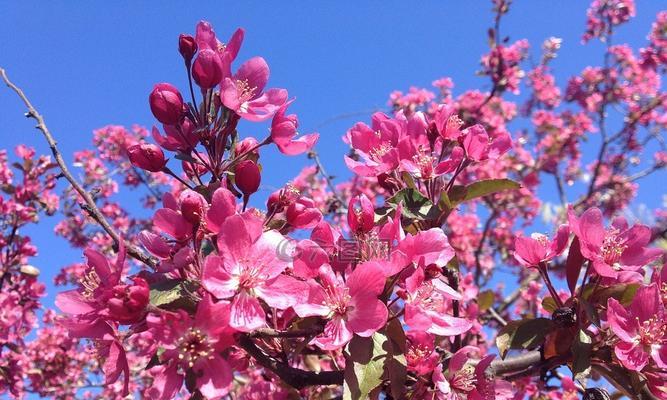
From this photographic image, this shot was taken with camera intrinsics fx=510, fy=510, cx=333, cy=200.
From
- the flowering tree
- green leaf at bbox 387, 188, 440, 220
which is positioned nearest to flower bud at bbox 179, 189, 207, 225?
the flowering tree

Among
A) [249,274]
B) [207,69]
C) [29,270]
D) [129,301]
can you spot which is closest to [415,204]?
[249,274]

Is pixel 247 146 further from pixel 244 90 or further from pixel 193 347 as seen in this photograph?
pixel 193 347

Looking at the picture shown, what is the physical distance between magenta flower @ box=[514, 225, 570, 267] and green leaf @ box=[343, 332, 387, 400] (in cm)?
54

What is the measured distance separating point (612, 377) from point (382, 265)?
0.71 meters

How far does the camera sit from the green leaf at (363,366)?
1.07m

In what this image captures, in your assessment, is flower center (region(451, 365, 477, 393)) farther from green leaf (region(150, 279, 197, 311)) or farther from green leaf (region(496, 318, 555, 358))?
green leaf (region(150, 279, 197, 311))

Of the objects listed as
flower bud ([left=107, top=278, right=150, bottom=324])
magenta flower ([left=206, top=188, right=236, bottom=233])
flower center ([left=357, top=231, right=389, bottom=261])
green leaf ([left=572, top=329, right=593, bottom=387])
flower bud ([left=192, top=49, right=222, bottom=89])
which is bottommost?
green leaf ([left=572, top=329, right=593, bottom=387])

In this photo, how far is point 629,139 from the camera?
7.78 metres

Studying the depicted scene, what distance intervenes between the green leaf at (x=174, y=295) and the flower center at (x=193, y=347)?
0.08 meters

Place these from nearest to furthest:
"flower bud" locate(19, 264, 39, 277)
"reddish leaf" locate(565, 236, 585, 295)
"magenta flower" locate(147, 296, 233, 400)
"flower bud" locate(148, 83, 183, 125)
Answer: "magenta flower" locate(147, 296, 233, 400) < "flower bud" locate(148, 83, 183, 125) < "reddish leaf" locate(565, 236, 585, 295) < "flower bud" locate(19, 264, 39, 277)

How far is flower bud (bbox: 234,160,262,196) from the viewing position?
1.34m

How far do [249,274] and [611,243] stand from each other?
0.99 metres

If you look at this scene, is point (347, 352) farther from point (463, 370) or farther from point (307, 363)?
point (307, 363)

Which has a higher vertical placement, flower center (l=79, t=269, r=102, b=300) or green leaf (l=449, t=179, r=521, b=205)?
green leaf (l=449, t=179, r=521, b=205)
